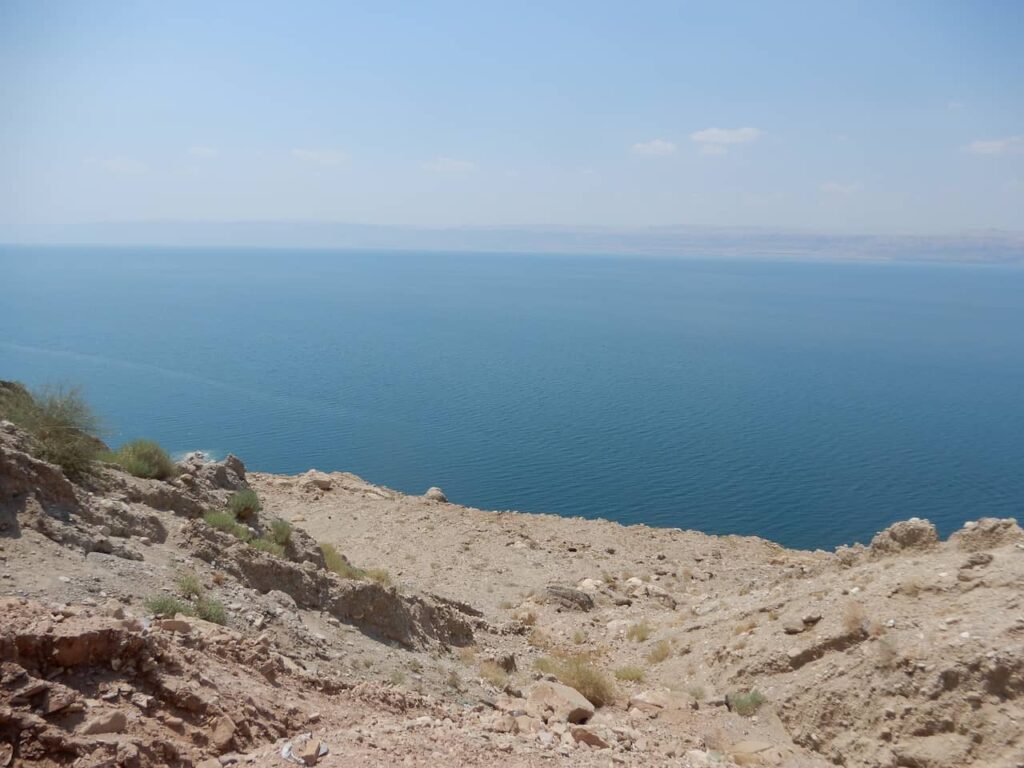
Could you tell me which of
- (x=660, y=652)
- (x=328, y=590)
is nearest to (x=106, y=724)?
(x=328, y=590)

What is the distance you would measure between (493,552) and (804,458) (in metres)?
24.5

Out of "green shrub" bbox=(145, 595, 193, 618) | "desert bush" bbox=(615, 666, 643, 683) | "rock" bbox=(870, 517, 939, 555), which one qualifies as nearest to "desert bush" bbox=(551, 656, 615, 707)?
"desert bush" bbox=(615, 666, 643, 683)

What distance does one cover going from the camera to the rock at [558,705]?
8969 mm

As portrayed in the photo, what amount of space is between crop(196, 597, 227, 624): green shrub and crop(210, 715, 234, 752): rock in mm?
2447

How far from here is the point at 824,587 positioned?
1256 centimetres

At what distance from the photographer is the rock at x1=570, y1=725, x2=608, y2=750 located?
807 cm

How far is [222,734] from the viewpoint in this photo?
619 centimetres

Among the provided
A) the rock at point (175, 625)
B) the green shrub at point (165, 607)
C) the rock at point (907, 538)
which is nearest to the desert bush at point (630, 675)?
the rock at point (907, 538)

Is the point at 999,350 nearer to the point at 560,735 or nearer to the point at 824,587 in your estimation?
the point at 824,587

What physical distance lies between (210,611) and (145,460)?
17.8 ft

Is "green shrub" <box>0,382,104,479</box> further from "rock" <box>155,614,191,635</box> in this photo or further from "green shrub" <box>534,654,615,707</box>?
"green shrub" <box>534,654,615,707</box>

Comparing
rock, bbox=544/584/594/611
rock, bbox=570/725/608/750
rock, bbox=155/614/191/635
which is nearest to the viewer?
rock, bbox=155/614/191/635

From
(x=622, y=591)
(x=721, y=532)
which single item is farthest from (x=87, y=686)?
(x=721, y=532)

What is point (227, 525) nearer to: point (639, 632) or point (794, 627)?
point (639, 632)
